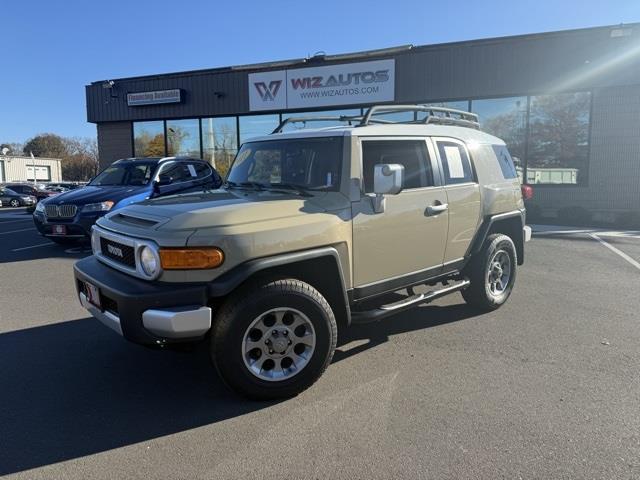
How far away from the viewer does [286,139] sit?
173 inches

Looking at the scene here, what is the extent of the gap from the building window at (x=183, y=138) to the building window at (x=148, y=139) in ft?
1.34

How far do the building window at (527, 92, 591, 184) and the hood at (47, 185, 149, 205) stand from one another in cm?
1132

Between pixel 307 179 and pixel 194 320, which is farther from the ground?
pixel 307 179

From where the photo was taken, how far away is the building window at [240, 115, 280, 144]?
702 inches

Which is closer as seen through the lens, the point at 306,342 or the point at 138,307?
the point at 138,307

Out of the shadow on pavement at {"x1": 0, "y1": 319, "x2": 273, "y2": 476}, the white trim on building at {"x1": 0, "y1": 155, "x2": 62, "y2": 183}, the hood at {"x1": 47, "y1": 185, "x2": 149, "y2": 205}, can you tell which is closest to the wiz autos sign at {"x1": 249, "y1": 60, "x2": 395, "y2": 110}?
the hood at {"x1": 47, "y1": 185, "x2": 149, "y2": 205}

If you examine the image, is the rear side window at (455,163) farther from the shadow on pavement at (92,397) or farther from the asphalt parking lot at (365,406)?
the shadow on pavement at (92,397)

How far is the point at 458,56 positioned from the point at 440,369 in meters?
13.0

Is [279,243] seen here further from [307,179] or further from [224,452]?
[224,452]

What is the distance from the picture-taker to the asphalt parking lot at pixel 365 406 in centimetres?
270

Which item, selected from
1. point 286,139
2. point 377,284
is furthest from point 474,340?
point 286,139

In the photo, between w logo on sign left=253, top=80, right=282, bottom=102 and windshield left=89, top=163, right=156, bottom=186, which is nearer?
windshield left=89, top=163, right=156, bottom=186

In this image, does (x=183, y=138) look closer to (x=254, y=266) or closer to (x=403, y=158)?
(x=403, y=158)

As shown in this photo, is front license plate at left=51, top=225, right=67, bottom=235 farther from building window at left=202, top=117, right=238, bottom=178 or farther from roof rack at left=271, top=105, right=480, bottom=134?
building window at left=202, top=117, right=238, bottom=178
